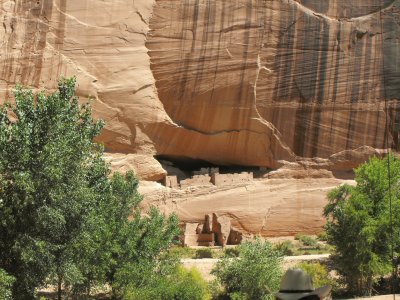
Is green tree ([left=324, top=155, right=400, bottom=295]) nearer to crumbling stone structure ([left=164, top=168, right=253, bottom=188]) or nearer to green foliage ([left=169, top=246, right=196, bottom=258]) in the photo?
green foliage ([left=169, top=246, right=196, bottom=258])

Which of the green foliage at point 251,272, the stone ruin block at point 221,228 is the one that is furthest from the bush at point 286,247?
the green foliage at point 251,272

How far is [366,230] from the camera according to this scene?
19.9 metres

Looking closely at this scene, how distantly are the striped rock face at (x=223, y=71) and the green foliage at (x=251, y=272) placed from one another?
24.2 feet

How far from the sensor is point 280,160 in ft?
90.6

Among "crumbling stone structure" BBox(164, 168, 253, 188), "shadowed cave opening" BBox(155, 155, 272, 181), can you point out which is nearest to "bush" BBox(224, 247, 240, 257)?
"crumbling stone structure" BBox(164, 168, 253, 188)

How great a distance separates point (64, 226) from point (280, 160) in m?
15.1

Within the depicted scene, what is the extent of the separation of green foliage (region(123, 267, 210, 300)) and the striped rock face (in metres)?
8.05

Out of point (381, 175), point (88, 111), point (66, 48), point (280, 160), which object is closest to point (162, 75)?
point (66, 48)

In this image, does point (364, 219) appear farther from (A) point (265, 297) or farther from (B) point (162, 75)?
(B) point (162, 75)

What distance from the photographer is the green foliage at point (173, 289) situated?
16628mm

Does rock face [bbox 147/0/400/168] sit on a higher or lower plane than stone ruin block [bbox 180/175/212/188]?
higher

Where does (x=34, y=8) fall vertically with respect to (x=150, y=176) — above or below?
above

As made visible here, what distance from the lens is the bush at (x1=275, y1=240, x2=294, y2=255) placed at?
2407cm

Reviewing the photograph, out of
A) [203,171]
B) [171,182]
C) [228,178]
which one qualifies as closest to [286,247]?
[228,178]
